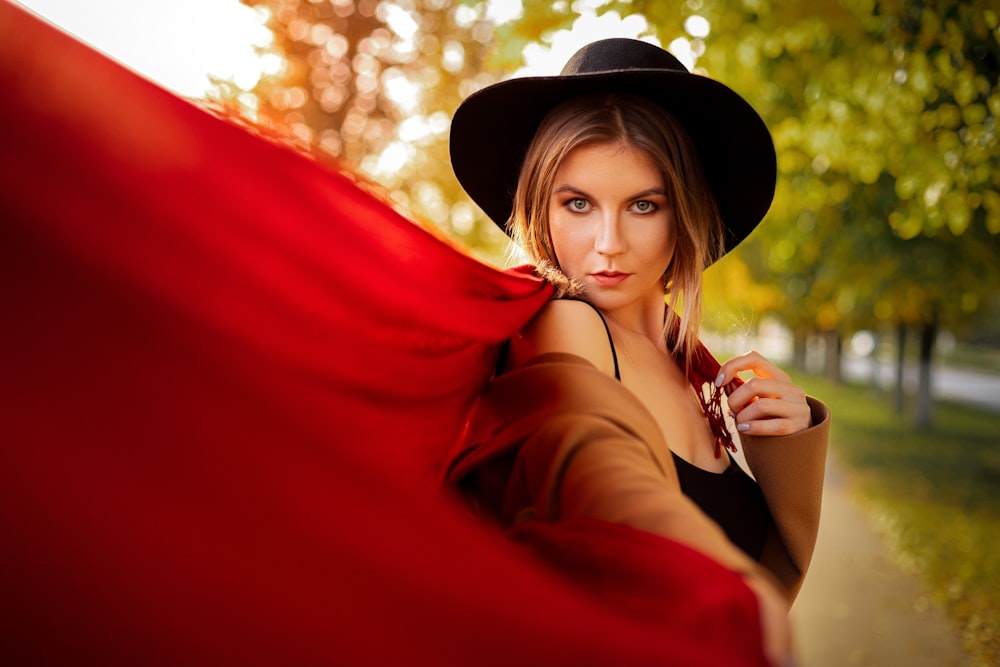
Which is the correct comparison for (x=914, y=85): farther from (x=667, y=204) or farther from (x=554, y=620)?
(x=554, y=620)

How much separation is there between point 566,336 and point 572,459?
13.9 inches

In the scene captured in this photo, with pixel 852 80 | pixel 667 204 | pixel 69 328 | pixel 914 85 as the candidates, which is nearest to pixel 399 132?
pixel 852 80

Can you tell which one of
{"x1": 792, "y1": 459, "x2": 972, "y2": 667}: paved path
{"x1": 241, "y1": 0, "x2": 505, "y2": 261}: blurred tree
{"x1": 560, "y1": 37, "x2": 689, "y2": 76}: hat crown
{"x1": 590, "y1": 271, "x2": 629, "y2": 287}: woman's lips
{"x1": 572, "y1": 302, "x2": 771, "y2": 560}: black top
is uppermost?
{"x1": 241, "y1": 0, "x2": 505, "y2": 261}: blurred tree

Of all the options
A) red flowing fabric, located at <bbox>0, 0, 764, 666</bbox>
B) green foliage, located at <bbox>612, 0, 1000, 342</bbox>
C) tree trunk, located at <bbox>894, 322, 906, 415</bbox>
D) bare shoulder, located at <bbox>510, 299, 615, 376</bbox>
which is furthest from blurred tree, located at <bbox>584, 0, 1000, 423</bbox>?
tree trunk, located at <bbox>894, 322, 906, 415</bbox>

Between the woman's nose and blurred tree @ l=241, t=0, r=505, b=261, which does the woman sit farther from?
blurred tree @ l=241, t=0, r=505, b=261

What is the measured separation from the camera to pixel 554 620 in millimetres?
1038

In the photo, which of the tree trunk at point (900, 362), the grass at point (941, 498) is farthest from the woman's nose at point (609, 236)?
the tree trunk at point (900, 362)

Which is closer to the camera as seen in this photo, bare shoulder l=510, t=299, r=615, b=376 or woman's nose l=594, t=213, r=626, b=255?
bare shoulder l=510, t=299, r=615, b=376

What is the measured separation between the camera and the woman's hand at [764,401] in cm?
180

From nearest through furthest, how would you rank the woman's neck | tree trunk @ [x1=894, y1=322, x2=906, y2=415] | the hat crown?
the hat crown → the woman's neck → tree trunk @ [x1=894, y1=322, x2=906, y2=415]

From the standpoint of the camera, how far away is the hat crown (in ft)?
5.74

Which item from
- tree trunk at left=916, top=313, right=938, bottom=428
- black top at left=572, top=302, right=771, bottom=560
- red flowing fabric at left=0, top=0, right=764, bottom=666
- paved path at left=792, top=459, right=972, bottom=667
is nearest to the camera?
red flowing fabric at left=0, top=0, right=764, bottom=666

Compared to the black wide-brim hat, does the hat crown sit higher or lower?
higher

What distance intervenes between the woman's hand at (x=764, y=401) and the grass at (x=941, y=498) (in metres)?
4.95
